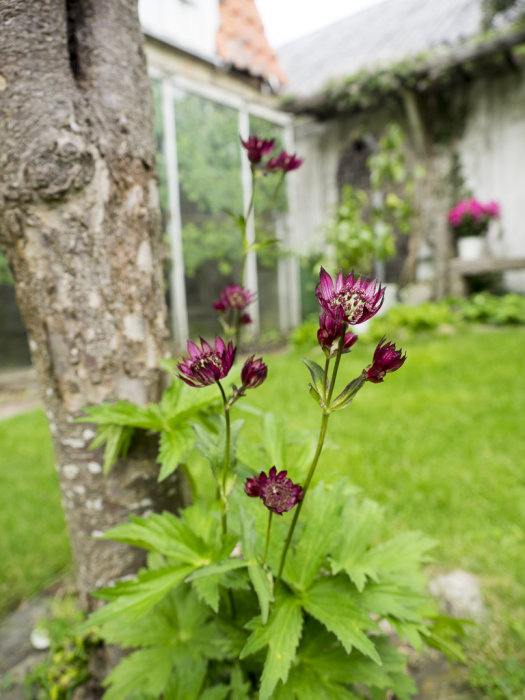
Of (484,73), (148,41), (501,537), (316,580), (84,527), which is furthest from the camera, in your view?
(484,73)

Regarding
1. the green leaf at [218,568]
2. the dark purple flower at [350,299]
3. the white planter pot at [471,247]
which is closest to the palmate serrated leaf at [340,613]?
the green leaf at [218,568]

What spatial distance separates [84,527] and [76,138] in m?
1.03

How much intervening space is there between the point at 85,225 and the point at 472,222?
6803 millimetres

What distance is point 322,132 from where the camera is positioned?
797cm

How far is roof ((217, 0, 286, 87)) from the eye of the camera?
21.2 feet

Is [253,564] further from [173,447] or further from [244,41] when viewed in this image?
[244,41]

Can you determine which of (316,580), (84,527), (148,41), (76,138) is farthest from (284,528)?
(148,41)

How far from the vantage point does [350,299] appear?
2.05 ft

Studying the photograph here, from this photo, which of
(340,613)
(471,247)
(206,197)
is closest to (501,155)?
(471,247)

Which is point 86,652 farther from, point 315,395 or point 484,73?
point 484,73

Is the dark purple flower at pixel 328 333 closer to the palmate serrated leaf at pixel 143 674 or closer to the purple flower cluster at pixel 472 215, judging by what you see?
the palmate serrated leaf at pixel 143 674

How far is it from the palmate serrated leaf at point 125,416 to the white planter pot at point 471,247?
670 centimetres

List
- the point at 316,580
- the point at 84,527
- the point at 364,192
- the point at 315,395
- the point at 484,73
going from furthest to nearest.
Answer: the point at 364,192 < the point at 484,73 < the point at 84,527 < the point at 316,580 < the point at 315,395

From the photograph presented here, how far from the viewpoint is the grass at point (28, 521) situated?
6.41 feet
